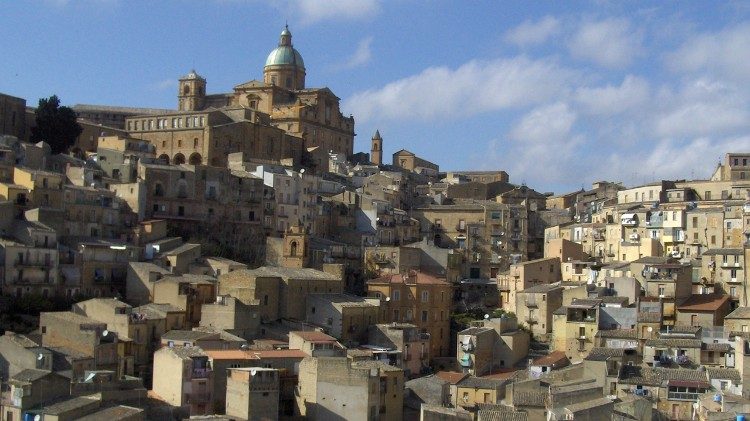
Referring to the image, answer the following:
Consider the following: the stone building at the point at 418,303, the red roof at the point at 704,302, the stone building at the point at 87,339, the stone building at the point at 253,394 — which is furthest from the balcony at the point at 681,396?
the stone building at the point at 87,339

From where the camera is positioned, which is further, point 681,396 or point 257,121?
point 257,121

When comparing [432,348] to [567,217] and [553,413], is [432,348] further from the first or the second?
[567,217]

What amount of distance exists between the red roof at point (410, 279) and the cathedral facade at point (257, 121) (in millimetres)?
16490

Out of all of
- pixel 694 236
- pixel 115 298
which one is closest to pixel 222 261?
pixel 115 298

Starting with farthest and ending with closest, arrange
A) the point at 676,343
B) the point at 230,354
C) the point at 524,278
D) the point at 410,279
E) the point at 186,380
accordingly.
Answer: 1. the point at 524,278
2. the point at 410,279
3. the point at 676,343
4. the point at 230,354
5. the point at 186,380

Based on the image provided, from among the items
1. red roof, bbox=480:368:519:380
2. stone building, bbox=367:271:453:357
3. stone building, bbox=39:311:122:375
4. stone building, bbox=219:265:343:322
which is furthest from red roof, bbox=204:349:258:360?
stone building, bbox=367:271:453:357

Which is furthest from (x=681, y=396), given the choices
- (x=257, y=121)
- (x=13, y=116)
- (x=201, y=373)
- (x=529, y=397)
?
(x=13, y=116)

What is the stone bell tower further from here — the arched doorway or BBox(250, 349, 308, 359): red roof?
BBox(250, 349, 308, 359): red roof

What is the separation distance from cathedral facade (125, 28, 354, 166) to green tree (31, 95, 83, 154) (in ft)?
19.3

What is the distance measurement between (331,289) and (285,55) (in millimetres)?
41467

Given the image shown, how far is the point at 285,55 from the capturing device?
91.8 m

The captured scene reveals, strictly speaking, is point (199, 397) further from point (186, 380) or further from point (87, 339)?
point (87, 339)

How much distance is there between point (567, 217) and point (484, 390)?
28141 millimetres

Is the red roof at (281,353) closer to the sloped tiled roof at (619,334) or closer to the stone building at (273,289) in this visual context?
the stone building at (273,289)
